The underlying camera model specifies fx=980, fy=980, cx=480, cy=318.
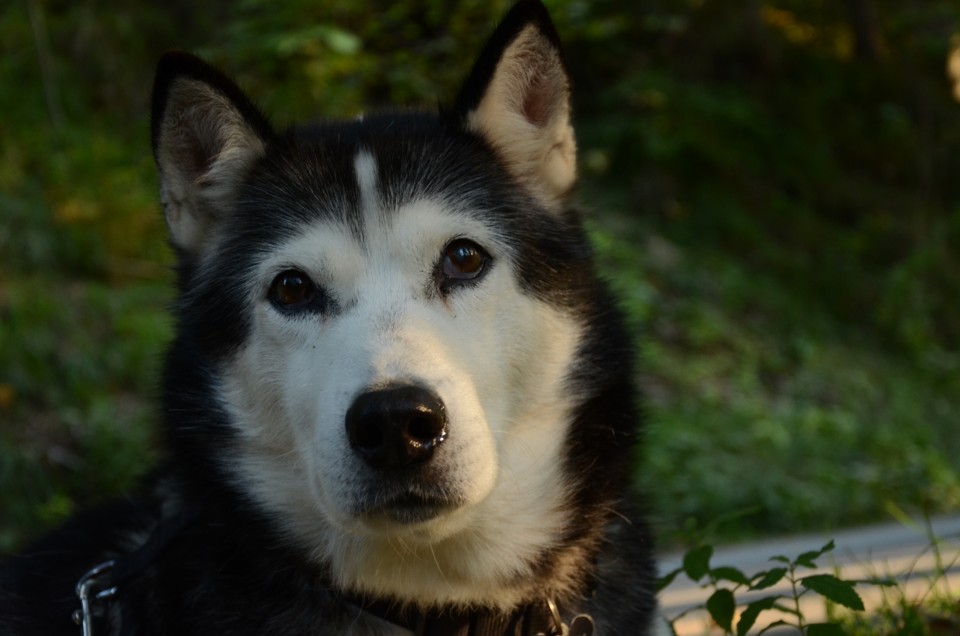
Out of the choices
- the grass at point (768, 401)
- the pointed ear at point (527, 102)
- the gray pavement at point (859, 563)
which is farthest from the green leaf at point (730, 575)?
the grass at point (768, 401)

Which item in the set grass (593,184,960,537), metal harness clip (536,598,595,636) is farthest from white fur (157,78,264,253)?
grass (593,184,960,537)

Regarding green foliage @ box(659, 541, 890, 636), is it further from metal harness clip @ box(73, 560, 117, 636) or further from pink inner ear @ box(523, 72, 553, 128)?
metal harness clip @ box(73, 560, 117, 636)

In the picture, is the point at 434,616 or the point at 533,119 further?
the point at 533,119

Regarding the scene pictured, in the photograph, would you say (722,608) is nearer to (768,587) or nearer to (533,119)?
(768,587)

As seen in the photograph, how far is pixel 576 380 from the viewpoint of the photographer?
257cm

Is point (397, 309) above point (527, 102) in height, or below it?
below

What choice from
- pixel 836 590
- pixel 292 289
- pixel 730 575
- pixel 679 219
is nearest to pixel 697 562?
pixel 730 575

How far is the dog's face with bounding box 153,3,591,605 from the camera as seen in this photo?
2.14 meters

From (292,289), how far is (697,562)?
4.11 ft

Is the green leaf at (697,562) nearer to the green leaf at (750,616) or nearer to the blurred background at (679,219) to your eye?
the green leaf at (750,616)

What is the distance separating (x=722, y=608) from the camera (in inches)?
96.5

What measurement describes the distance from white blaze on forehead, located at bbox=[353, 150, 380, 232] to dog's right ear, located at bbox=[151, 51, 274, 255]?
31 cm

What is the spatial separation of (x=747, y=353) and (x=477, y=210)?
6.36 meters

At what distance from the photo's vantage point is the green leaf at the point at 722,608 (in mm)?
2438
